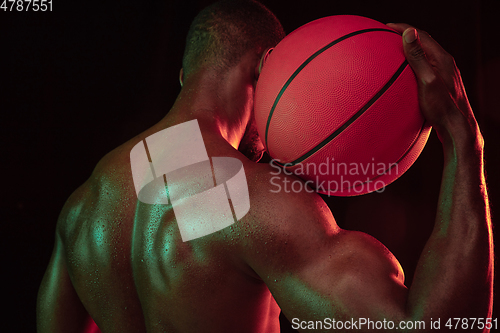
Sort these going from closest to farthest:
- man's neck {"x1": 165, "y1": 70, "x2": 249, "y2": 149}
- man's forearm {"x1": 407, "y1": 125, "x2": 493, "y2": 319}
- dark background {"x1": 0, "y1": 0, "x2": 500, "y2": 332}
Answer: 1. man's forearm {"x1": 407, "y1": 125, "x2": 493, "y2": 319}
2. man's neck {"x1": 165, "y1": 70, "x2": 249, "y2": 149}
3. dark background {"x1": 0, "y1": 0, "x2": 500, "y2": 332}

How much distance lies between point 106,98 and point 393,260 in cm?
181

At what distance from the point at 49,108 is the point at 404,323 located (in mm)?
1897

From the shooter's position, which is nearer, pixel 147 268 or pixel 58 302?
pixel 147 268

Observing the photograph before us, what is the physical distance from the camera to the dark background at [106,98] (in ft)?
6.32

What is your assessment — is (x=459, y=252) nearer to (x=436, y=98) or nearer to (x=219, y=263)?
(x=436, y=98)

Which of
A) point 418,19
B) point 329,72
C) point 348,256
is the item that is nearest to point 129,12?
point 418,19

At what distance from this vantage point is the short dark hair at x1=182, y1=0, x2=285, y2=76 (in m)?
1.08

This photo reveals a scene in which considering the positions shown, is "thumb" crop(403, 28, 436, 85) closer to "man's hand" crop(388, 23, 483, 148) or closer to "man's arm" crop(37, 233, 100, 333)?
"man's hand" crop(388, 23, 483, 148)

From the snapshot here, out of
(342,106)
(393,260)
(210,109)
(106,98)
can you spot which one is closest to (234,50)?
(210,109)

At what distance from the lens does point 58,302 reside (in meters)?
1.09

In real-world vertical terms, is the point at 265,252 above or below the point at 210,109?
below

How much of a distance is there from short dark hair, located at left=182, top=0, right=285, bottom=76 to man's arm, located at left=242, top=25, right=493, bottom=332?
1.46 ft

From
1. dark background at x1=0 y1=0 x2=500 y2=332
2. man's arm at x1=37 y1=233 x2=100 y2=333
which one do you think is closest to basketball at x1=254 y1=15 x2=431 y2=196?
man's arm at x1=37 y1=233 x2=100 y2=333

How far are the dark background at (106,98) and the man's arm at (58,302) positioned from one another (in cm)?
100
